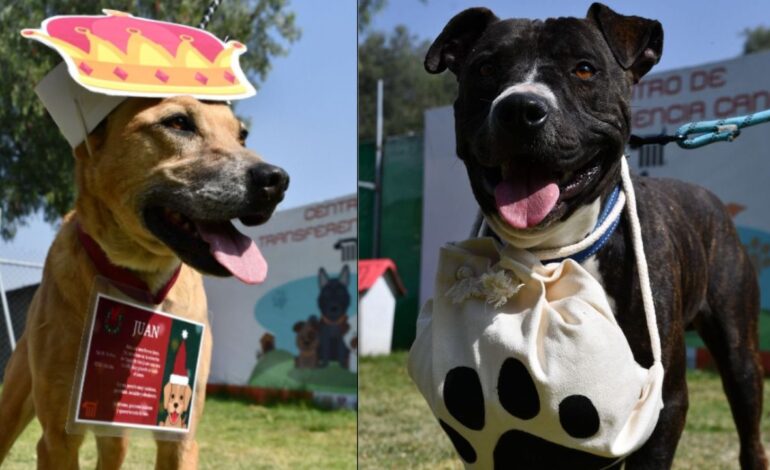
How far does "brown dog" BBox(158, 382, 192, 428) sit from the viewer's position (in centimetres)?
337

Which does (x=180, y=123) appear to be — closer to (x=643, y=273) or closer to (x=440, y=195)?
(x=643, y=273)

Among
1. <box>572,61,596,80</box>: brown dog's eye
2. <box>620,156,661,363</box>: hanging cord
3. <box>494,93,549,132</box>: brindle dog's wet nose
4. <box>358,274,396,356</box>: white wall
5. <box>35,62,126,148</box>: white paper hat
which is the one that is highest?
<box>358,274,396,356</box>: white wall

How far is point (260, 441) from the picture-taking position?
24.5 ft

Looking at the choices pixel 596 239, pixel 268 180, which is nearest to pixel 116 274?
pixel 268 180

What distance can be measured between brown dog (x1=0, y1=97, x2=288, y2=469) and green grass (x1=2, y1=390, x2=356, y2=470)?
376mm

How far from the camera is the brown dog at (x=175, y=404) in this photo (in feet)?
11.1

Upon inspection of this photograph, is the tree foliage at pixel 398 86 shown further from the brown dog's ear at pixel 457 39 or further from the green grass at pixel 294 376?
the brown dog's ear at pixel 457 39

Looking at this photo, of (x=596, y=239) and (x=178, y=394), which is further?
(x=178, y=394)

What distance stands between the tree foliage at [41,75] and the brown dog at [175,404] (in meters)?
8.63

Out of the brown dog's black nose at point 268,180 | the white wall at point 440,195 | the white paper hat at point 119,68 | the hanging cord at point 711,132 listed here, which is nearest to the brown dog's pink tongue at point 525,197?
the hanging cord at point 711,132

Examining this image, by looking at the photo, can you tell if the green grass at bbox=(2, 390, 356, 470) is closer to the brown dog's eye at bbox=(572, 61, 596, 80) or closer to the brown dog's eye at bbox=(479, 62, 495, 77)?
the brown dog's eye at bbox=(479, 62, 495, 77)

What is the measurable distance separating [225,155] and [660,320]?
152 cm

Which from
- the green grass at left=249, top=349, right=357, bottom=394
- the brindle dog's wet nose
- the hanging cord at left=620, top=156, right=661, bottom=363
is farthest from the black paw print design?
the green grass at left=249, top=349, right=357, bottom=394

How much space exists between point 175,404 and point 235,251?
75 centimetres
